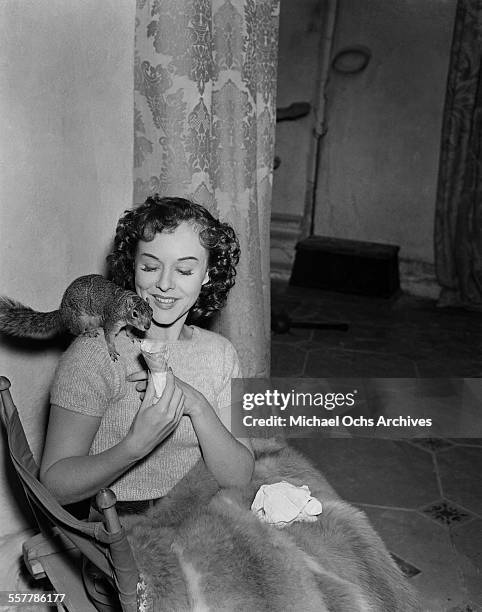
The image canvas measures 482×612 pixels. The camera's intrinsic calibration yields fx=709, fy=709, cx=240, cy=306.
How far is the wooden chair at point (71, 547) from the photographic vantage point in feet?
2.62

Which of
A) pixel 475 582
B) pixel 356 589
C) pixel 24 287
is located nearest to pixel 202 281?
pixel 24 287

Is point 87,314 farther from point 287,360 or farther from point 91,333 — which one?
point 287,360

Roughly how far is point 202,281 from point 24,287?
38cm

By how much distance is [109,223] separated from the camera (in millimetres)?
1534

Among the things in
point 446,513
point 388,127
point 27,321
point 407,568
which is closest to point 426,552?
point 407,568

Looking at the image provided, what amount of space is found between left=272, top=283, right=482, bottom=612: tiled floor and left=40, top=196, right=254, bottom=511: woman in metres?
0.90

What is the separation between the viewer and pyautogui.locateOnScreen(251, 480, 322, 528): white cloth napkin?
114cm

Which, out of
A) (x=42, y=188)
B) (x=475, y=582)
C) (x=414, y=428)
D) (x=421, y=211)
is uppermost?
(x=42, y=188)

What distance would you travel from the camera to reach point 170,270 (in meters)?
1.17

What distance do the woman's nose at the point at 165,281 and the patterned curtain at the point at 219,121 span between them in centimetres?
38

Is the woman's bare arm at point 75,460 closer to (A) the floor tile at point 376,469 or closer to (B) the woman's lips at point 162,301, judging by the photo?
(B) the woman's lips at point 162,301

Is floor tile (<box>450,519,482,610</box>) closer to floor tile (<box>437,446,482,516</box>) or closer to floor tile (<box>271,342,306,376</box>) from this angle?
floor tile (<box>437,446,482,516</box>)

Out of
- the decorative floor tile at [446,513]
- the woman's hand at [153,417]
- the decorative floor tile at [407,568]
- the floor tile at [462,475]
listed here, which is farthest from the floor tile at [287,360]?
the woman's hand at [153,417]

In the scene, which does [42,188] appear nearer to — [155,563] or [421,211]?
[155,563]
